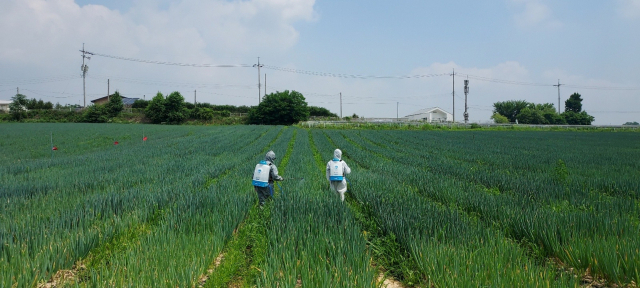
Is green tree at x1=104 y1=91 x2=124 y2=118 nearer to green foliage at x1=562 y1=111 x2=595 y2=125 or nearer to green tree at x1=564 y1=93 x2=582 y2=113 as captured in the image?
green foliage at x1=562 y1=111 x2=595 y2=125

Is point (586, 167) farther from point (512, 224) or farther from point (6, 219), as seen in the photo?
point (6, 219)

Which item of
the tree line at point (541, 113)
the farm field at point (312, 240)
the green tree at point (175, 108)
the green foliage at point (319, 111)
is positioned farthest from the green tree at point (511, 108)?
the farm field at point (312, 240)

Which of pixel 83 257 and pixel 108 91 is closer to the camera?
pixel 83 257

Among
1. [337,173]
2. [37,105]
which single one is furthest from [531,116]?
[37,105]

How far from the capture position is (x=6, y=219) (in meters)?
4.93

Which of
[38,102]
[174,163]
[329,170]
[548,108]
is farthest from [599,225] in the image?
[548,108]

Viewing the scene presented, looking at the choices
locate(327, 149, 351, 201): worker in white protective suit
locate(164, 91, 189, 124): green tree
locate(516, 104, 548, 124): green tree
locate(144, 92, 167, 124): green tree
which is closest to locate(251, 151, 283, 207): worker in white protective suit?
locate(327, 149, 351, 201): worker in white protective suit

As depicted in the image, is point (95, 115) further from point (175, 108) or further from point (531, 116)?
point (531, 116)

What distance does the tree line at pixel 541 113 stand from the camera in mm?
75419

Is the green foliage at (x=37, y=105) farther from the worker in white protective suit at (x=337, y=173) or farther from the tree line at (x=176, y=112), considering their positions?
the worker in white protective suit at (x=337, y=173)

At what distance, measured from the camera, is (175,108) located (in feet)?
→ 189

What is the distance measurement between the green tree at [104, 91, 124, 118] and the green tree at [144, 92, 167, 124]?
4945mm

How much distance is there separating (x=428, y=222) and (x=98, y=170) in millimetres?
10429

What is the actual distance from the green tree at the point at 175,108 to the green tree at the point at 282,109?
12280 mm
